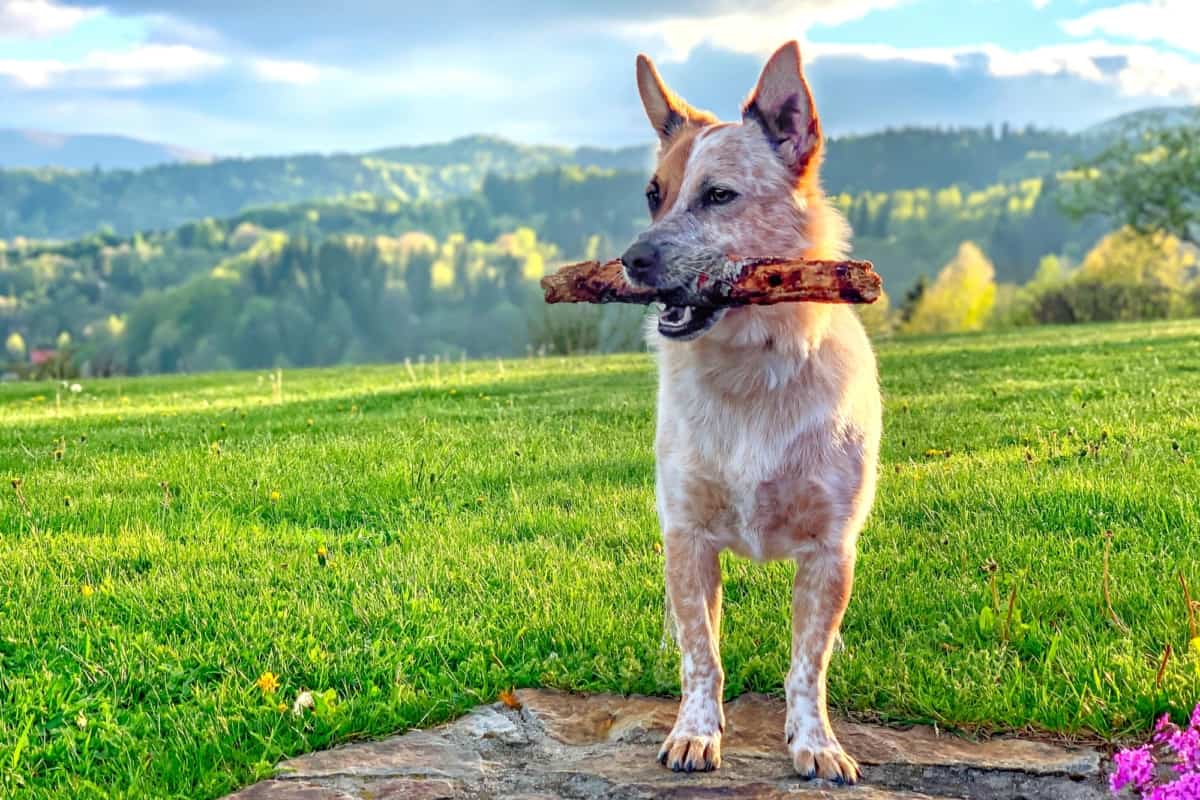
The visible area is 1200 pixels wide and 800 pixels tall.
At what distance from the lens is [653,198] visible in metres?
4.50

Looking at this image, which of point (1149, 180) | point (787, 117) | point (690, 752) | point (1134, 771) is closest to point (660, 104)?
point (787, 117)

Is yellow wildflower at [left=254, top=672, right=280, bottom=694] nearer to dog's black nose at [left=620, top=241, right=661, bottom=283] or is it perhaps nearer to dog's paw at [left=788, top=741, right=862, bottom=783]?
dog's paw at [left=788, top=741, right=862, bottom=783]

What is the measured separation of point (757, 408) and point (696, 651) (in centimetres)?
99

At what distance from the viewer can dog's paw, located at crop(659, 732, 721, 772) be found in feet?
11.5

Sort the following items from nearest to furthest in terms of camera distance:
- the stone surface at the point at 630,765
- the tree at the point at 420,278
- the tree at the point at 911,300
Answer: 1. the stone surface at the point at 630,765
2. the tree at the point at 911,300
3. the tree at the point at 420,278

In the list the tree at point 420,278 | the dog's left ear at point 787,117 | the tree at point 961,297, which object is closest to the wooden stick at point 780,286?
the dog's left ear at point 787,117

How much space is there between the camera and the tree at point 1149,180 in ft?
139

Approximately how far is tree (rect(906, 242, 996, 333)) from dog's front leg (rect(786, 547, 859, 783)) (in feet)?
153

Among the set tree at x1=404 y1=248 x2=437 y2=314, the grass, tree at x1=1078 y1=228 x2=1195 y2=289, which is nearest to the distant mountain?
tree at x1=1078 y1=228 x2=1195 y2=289

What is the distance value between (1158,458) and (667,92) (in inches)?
183

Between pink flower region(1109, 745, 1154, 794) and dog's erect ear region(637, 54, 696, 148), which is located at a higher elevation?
dog's erect ear region(637, 54, 696, 148)

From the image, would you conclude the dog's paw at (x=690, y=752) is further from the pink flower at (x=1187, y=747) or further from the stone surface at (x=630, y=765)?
the pink flower at (x=1187, y=747)

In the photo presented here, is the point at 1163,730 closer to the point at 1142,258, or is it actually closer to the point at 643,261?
the point at 643,261

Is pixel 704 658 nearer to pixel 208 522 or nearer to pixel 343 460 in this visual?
pixel 208 522
